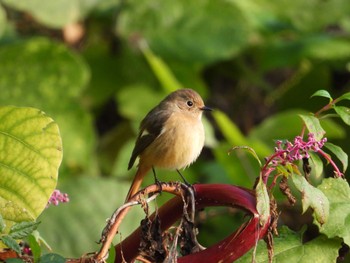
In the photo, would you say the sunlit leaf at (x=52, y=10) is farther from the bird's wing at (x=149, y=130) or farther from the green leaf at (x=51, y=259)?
the green leaf at (x=51, y=259)

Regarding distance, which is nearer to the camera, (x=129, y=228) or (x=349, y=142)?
(x=129, y=228)

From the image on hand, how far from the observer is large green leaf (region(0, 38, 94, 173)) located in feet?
15.9

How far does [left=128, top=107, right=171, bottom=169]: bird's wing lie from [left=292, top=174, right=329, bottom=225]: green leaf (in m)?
1.40

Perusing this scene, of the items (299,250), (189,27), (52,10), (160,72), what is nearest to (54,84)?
(52,10)

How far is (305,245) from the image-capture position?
6.30 feet

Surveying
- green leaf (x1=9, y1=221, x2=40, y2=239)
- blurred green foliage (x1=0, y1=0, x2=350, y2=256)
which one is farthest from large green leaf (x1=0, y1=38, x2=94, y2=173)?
green leaf (x1=9, y1=221, x2=40, y2=239)

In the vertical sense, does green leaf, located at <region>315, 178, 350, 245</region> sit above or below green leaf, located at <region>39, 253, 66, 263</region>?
below

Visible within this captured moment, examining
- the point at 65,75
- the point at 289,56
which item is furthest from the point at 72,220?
the point at 289,56

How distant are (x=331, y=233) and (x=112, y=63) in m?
3.83

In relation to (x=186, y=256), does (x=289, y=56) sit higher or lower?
lower

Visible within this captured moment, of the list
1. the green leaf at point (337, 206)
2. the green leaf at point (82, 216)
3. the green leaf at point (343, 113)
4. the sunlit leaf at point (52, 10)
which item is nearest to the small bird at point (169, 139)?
the green leaf at point (82, 216)

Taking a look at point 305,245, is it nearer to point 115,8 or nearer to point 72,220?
point 72,220

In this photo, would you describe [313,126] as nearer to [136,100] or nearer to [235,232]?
[235,232]

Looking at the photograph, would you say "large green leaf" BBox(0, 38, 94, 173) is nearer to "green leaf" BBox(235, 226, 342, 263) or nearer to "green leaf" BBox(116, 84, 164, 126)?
"green leaf" BBox(116, 84, 164, 126)
